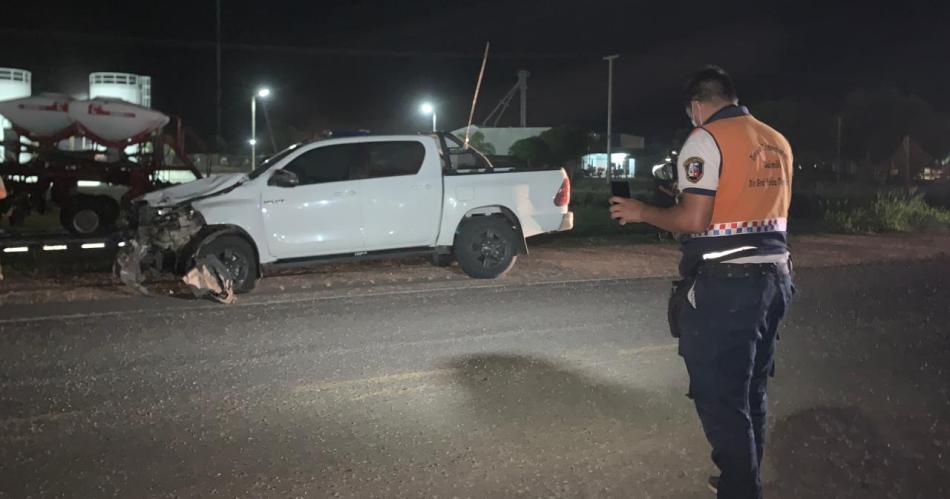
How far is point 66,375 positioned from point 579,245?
10425 millimetres

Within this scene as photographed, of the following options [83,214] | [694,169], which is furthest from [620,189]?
[83,214]

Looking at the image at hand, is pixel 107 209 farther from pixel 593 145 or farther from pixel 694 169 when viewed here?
pixel 593 145

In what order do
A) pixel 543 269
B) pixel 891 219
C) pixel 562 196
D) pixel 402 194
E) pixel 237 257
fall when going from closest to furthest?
pixel 237 257 < pixel 402 194 < pixel 562 196 < pixel 543 269 < pixel 891 219

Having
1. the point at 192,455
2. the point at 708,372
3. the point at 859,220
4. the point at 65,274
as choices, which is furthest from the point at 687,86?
the point at 859,220

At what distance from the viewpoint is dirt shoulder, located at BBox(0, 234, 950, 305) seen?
986 cm

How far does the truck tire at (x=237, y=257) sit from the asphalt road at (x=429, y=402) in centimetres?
53

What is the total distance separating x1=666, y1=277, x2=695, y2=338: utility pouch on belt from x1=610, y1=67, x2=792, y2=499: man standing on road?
0.01 meters

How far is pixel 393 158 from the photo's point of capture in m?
10.4

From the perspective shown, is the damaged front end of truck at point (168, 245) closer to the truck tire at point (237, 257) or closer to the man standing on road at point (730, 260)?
the truck tire at point (237, 257)

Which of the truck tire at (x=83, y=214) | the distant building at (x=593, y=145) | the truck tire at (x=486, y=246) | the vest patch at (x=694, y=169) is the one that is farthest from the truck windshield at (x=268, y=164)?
the distant building at (x=593, y=145)

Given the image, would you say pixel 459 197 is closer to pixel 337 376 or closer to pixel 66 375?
pixel 337 376

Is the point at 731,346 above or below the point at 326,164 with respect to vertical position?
below

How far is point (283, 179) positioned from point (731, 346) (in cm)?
717

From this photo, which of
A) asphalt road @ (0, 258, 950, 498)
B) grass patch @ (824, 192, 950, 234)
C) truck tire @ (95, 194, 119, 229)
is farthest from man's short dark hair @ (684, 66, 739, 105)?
truck tire @ (95, 194, 119, 229)
